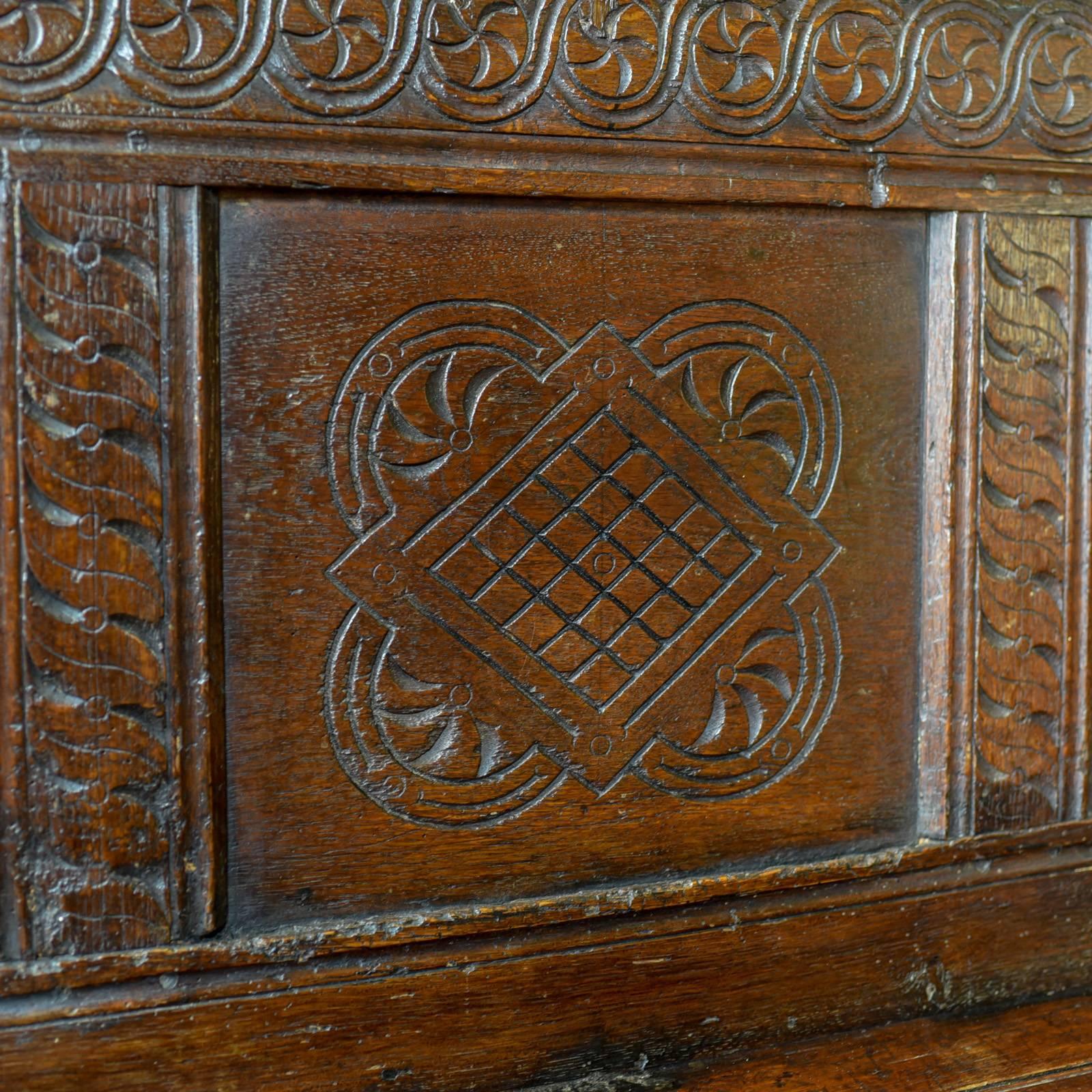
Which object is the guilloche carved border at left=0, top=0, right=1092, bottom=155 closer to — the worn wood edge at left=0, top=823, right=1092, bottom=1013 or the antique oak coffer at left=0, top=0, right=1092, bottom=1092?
the antique oak coffer at left=0, top=0, right=1092, bottom=1092

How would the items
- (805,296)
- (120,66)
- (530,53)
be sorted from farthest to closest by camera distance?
(805,296), (530,53), (120,66)

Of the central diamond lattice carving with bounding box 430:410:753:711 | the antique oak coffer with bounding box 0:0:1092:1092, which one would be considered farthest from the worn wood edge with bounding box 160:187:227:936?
the central diamond lattice carving with bounding box 430:410:753:711

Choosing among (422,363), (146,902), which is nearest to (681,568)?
(422,363)

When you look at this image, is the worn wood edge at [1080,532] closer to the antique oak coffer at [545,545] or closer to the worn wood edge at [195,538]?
the antique oak coffer at [545,545]

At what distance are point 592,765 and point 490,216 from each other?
54 cm

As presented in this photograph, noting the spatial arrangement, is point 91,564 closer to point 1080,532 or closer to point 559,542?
point 559,542

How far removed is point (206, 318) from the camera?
0.97 meters

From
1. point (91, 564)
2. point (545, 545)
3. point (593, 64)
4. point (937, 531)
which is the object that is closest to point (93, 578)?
point (91, 564)

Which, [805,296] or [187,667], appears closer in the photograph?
[187,667]

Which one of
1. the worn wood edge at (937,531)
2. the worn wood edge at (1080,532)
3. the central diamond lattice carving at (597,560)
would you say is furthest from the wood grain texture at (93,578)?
the worn wood edge at (1080,532)

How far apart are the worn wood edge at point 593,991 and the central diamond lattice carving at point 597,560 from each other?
0.27 m

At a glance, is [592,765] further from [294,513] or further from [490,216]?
[490,216]

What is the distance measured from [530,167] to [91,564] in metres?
0.53

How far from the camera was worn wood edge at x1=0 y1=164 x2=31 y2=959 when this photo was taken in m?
0.93
